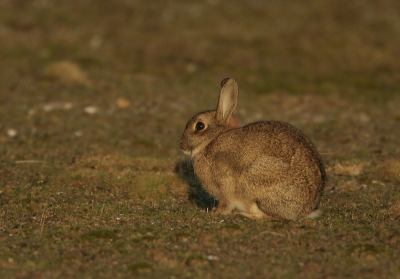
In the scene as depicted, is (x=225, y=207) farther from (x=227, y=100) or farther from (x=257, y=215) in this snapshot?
(x=227, y=100)

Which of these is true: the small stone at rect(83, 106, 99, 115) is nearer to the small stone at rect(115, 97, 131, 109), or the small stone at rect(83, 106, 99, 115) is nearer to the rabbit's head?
the small stone at rect(115, 97, 131, 109)

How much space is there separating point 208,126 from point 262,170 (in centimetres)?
153

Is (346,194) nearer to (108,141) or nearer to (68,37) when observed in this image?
(108,141)

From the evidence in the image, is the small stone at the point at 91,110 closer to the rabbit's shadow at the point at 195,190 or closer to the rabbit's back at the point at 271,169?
the rabbit's shadow at the point at 195,190

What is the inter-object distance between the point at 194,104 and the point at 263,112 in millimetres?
2257

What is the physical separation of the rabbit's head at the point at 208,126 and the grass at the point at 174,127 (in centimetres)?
108

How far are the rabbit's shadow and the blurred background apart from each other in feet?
6.27

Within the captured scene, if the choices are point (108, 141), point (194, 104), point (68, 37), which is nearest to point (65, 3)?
point (68, 37)

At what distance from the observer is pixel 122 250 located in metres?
6.80

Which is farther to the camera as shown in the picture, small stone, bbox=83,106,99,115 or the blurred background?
small stone, bbox=83,106,99,115

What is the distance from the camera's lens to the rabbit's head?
29.0 ft

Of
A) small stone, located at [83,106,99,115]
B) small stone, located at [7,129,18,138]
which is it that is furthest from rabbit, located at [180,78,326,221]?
small stone, located at [83,106,99,115]

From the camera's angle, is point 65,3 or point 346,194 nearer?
point 346,194

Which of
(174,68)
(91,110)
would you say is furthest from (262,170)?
(174,68)
